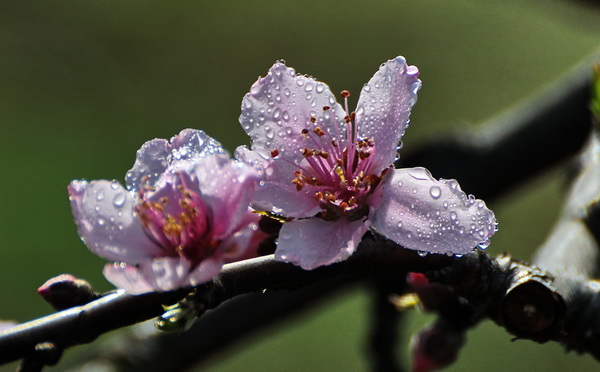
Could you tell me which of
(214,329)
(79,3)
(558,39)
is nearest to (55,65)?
(79,3)

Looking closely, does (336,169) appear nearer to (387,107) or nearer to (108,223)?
(387,107)

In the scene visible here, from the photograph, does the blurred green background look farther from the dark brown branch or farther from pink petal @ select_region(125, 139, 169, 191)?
pink petal @ select_region(125, 139, 169, 191)

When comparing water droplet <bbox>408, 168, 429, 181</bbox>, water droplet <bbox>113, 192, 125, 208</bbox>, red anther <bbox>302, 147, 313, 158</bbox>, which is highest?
water droplet <bbox>113, 192, 125, 208</bbox>

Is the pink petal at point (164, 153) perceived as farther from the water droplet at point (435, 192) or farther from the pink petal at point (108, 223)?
the water droplet at point (435, 192)

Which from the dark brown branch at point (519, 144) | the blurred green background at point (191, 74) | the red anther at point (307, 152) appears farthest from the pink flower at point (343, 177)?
the blurred green background at point (191, 74)

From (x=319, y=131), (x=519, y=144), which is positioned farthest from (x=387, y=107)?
(x=519, y=144)

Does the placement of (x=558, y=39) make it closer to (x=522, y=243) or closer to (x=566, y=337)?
(x=522, y=243)

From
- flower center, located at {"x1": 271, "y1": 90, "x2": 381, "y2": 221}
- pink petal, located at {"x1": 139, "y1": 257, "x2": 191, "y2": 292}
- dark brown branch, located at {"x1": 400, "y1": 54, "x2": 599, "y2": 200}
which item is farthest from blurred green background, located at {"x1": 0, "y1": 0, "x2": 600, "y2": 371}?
pink petal, located at {"x1": 139, "y1": 257, "x2": 191, "y2": 292}
